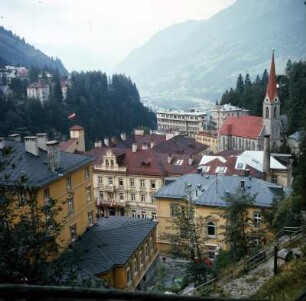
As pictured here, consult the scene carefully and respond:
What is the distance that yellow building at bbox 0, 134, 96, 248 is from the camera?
23036mm

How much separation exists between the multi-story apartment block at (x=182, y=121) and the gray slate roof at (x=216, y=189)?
105m

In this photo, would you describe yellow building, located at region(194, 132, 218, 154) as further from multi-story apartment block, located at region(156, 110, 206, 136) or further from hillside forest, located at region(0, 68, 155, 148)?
hillside forest, located at region(0, 68, 155, 148)

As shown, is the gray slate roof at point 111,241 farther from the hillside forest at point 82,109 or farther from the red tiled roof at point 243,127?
the red tiled roof at point 243,127

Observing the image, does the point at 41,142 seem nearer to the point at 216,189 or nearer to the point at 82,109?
the point at 216,189

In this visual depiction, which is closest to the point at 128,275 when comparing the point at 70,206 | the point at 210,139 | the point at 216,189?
the point at 70,206

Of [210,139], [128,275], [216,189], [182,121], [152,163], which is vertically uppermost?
[216,189]

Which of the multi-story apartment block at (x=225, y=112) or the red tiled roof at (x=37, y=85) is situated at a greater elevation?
the red tiled roof at (x=37, y=85)

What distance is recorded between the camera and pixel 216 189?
3175 cm

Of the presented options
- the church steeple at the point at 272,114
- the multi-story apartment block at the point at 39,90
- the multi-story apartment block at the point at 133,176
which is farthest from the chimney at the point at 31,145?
the multi-story apartment block at the point at 39,90

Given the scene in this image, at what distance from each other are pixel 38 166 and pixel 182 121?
125m

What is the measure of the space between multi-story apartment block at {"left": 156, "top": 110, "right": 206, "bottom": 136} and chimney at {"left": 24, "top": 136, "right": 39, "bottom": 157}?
11506 centimetres

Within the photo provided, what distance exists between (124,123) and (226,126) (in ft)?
212

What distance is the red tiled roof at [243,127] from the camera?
8669 centimetres

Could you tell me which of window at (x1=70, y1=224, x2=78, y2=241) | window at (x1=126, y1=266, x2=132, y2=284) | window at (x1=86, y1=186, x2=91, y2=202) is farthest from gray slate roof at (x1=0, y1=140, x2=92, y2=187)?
window at (x1=126, y1=266, x2=132, y2=284)
